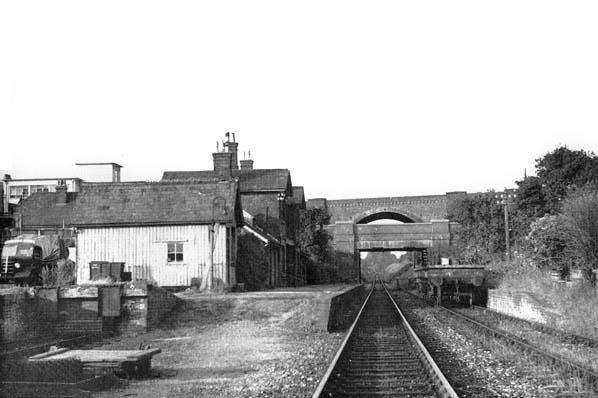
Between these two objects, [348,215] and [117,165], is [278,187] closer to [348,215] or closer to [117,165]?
[117,165]

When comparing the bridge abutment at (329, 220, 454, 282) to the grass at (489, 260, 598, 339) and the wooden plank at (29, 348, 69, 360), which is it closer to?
the grass at (489, 260, 598, 339)

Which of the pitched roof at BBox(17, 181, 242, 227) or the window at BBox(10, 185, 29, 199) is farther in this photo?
the window at BBox(10, 185, 29, 199)

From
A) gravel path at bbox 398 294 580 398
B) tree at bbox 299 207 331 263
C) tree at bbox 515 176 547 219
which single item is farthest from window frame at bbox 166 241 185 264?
tree at bbox 299 207 331 263

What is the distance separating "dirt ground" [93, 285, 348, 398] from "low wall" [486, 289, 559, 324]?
231 inches

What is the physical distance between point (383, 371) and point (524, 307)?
11785 mm

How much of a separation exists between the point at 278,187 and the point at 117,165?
1376 centimetres

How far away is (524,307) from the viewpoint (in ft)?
68.6

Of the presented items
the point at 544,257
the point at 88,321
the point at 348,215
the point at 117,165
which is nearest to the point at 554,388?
the point at 88,321

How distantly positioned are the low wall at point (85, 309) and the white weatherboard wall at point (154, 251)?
9.03 metres

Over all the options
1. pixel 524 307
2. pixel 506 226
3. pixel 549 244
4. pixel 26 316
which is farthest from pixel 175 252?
pixel 506 226

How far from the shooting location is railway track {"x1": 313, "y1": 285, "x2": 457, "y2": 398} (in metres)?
8.63

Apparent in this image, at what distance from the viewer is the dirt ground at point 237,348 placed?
9.48 meters

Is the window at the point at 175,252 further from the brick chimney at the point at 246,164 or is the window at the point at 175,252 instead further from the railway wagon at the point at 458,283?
the brick chimney at the point at 246,164

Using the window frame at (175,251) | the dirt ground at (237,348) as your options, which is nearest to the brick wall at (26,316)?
the dirt ground at (237,348)
